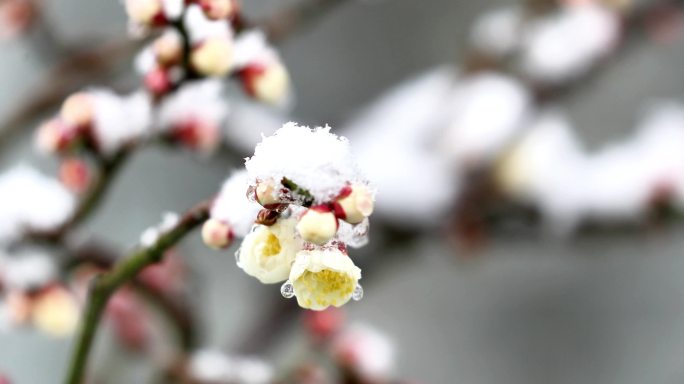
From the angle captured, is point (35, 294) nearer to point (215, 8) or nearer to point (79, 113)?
point (79, 113)

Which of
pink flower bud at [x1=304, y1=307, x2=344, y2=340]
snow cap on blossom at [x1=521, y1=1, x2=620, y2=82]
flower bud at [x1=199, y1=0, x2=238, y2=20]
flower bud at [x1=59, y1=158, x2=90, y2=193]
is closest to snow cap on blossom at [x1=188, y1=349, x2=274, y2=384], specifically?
pink flower bud at [x1=304, y1=307, x2=344, y2=340]

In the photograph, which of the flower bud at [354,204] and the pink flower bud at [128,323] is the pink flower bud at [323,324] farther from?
the flower bud at [354,204]

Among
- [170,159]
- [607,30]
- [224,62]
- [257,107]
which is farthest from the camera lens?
[170,159]

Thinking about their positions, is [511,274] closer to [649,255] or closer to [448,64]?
[649,255]

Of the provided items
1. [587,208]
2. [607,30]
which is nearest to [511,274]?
→ [587,208]

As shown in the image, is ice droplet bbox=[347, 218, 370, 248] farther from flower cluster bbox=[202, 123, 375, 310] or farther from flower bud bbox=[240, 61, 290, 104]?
flower bud bbox=[240, 61, 290, 104]
